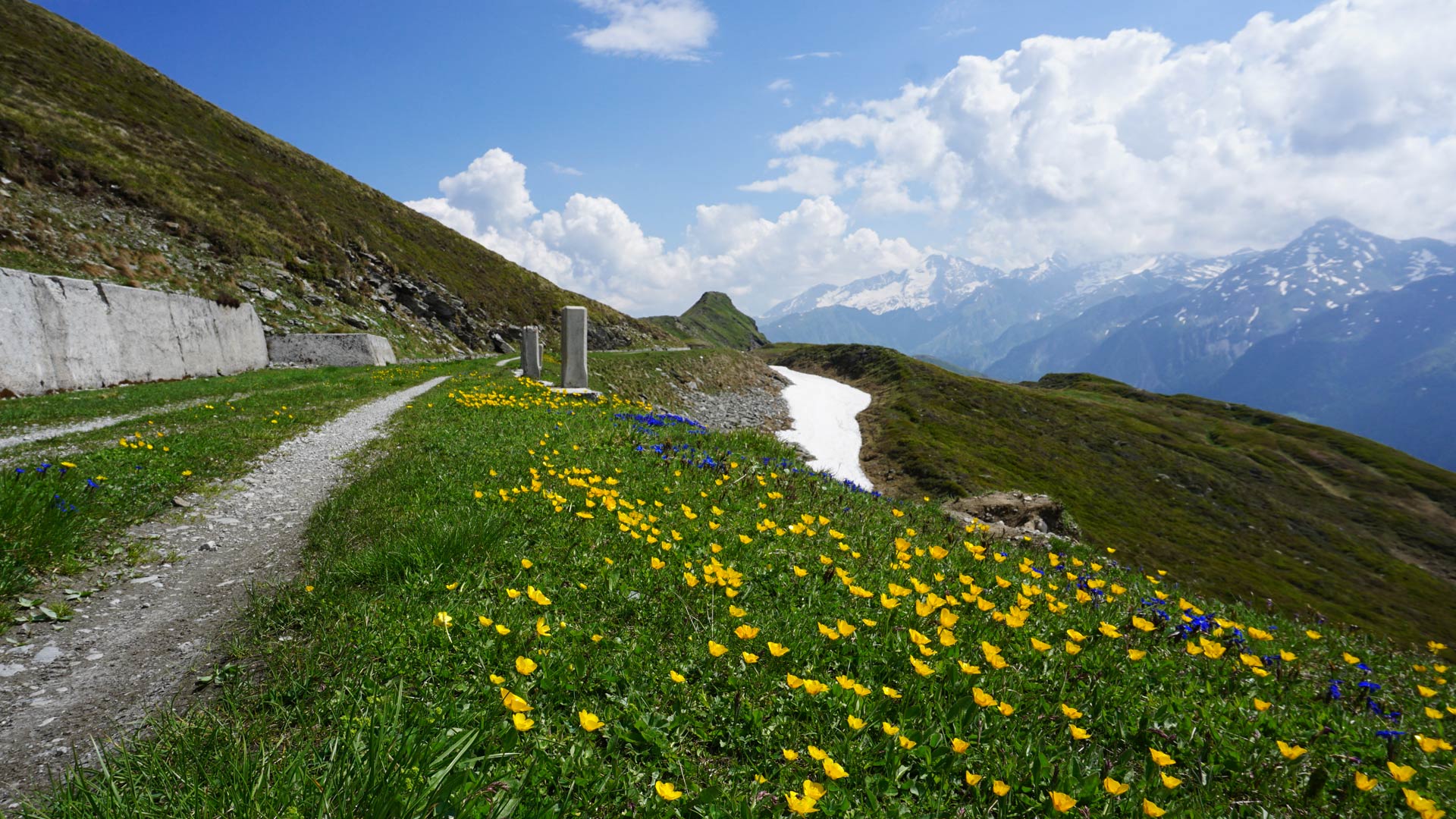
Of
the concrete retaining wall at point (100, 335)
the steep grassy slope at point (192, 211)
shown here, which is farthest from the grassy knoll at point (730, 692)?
the steep grassy slope at point (192, 211)

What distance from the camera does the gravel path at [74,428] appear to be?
11.5 meters

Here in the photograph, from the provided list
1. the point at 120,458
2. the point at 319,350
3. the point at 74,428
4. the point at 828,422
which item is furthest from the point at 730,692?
the point at 828,422

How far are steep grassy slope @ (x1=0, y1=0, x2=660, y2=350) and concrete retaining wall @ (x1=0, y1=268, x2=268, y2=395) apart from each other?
19.6 ft

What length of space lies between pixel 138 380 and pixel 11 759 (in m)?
27.5

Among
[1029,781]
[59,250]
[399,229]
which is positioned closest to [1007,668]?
[1029,781]

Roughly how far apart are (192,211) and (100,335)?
24.7 m

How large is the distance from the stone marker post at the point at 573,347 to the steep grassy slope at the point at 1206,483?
41.0 m

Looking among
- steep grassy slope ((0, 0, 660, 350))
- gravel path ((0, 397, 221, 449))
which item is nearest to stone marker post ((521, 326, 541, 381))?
gravel path ((0, 397, 221, 449))

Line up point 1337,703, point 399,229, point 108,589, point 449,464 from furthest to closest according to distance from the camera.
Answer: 1. point 399,229
2. point 449,464
3. point 108,589
4. point 1337,703

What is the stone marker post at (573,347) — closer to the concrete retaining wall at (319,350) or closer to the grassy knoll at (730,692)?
the grassy knoll at (730,692)

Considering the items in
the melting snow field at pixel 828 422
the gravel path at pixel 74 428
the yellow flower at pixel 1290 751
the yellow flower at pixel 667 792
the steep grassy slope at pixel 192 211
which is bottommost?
the melting snow field at pixel 828 422

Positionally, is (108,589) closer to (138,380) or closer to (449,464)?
(449,464)

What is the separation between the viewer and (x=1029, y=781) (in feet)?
10.9

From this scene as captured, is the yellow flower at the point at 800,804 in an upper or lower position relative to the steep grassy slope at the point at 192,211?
lower
